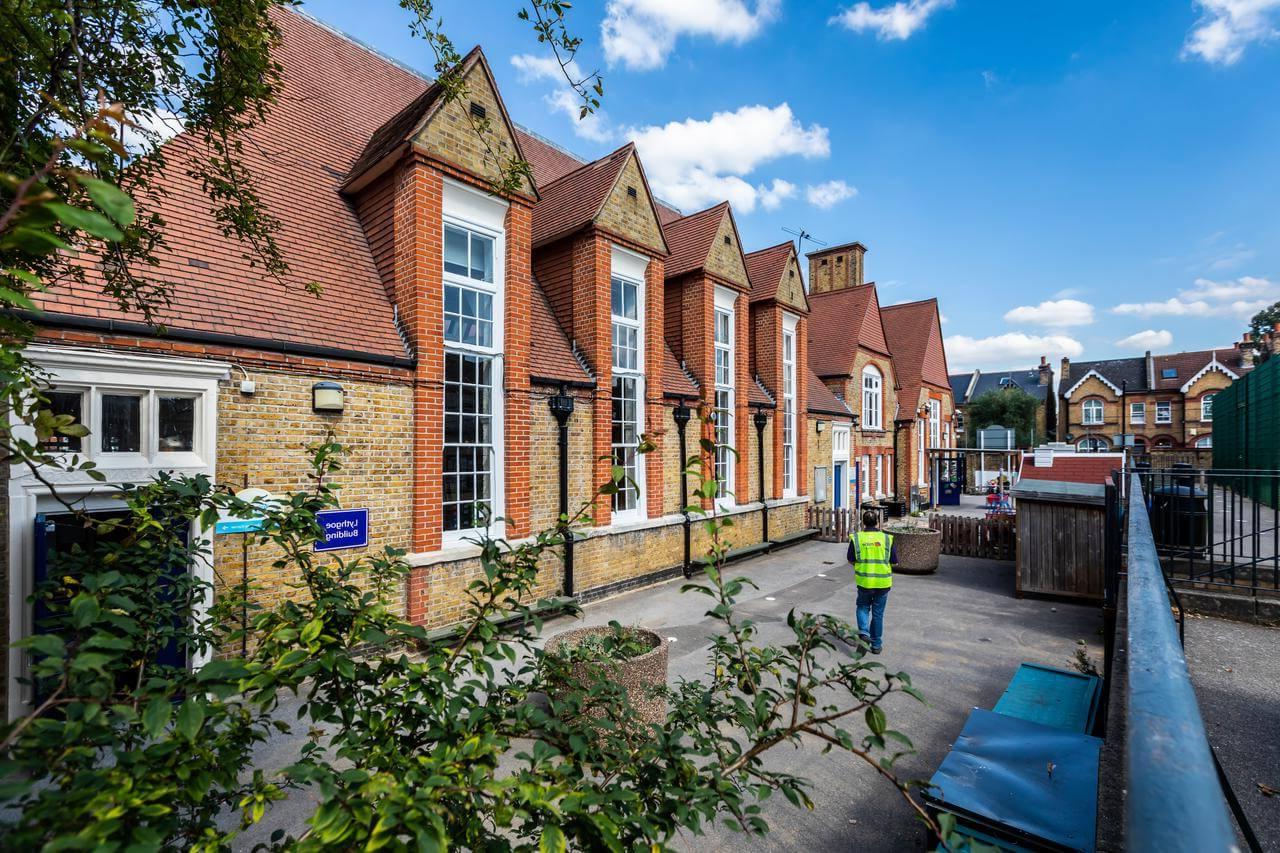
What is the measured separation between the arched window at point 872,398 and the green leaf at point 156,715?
23282 mm

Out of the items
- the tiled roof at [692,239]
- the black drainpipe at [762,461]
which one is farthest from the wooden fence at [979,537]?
the tiled roof at [692,239]

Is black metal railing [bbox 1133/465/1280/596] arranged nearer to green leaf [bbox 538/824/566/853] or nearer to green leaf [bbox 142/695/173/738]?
green leaf [bbox 538/824/566/853]

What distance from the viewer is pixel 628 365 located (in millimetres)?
11398

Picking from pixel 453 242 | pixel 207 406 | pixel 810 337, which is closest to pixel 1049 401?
pixel 810 337

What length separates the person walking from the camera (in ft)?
23.3

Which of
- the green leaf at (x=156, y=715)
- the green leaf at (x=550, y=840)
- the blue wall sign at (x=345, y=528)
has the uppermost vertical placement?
the green leaf at (x=156, y=715)

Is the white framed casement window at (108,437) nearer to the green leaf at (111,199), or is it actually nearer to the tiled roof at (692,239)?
the green leaf at (111,199)

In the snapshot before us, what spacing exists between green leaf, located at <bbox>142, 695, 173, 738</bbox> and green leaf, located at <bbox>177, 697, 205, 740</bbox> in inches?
1.2

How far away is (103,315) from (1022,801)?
333 inches

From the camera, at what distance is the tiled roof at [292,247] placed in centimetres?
608

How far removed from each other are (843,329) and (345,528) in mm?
20441

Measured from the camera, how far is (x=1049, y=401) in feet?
169

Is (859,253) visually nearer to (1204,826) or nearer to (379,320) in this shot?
(379,320)

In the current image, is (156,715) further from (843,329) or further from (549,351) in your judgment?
(843,329)
